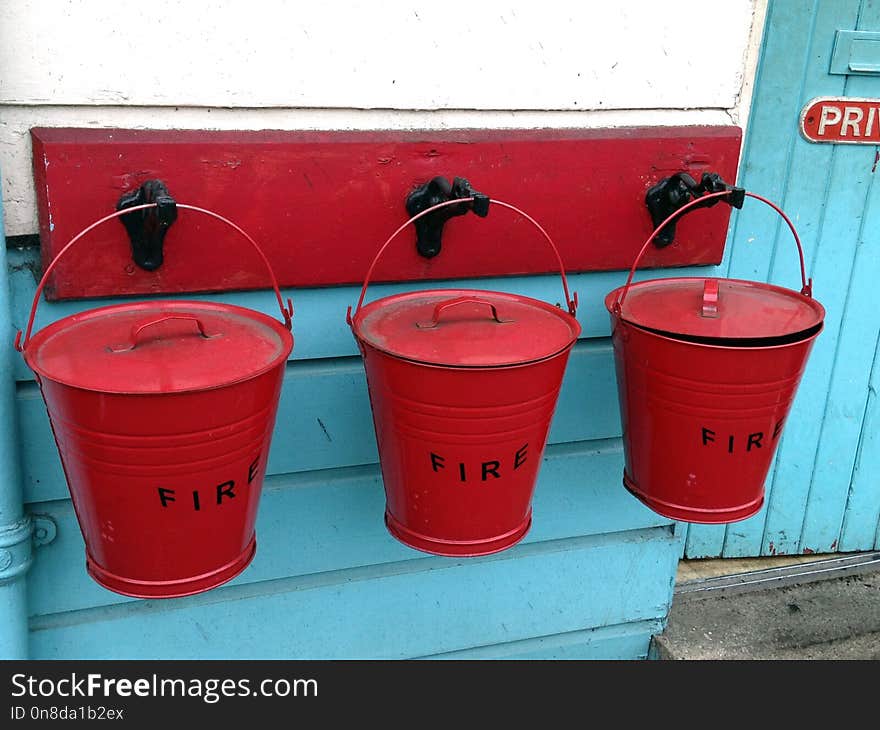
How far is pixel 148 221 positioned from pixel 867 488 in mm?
2633

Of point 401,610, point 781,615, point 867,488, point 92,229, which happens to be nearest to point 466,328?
point 92,229

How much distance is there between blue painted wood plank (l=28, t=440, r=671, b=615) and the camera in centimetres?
211

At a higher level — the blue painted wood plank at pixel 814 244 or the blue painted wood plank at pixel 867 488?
the blue painted wood plank at pixel 814 244

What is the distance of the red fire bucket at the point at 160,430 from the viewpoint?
62.8 inches

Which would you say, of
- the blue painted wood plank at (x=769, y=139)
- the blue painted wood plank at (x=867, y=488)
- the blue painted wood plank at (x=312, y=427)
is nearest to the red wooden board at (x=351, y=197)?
the blue painted wood plank at (x=312, y=427)

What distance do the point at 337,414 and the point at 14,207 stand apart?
83 cm

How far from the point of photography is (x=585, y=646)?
273 centimetres

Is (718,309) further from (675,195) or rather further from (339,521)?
(339,521)

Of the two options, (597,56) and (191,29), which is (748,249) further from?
(191,29)

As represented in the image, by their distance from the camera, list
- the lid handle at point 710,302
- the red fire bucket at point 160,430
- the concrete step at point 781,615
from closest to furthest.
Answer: the red fire bucket at point 160,430 → the lid handle at point 710,302 → the concrete step at point 781,615

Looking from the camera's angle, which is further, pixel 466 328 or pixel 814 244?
pixel 814 244

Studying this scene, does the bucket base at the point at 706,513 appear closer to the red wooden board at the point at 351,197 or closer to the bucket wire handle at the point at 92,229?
the red wooden board at the point at 351,197

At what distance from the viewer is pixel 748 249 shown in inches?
110

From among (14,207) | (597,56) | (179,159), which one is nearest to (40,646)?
(14,207)
